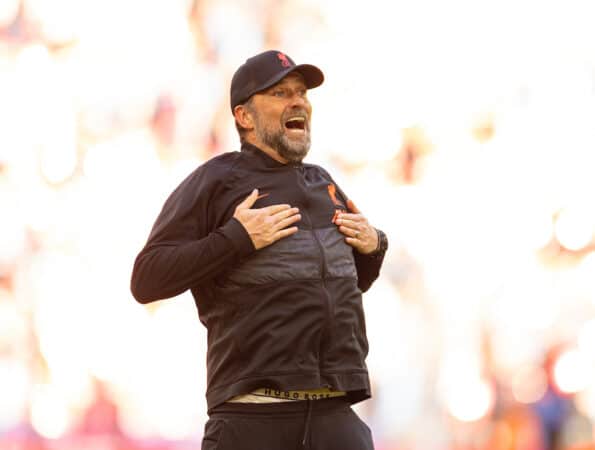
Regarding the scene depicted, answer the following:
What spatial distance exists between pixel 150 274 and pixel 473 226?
1.87 meters

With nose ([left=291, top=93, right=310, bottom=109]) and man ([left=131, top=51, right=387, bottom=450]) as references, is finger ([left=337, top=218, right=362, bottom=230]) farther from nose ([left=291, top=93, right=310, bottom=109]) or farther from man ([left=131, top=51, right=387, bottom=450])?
nose ([left=291, top=93, right=310, bottom=109])

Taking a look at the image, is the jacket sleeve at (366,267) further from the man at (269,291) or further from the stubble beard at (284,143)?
the stubble beard at (284,143)

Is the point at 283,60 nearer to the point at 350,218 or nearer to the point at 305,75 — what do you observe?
the point at 305,75

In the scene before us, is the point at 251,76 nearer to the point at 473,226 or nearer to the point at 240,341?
the point at 240,341

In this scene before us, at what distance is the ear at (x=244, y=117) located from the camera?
7.06 ft

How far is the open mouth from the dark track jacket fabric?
98 millimetres

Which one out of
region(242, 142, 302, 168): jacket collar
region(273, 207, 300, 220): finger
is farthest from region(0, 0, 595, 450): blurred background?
region(273, 207, 300, 220): finger

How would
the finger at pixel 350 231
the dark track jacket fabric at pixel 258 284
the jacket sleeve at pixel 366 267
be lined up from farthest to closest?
the jacket sleeve at pixel 366 267
the finger at pixel 350 231
the dark track jacket fabric at pixel 258 284

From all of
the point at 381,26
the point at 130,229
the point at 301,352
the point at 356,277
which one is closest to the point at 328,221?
the point at 356,277

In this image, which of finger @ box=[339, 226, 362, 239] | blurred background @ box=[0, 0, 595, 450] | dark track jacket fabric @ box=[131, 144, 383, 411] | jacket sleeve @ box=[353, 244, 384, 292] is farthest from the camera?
blurred background @ box=[0, 0, 595, 450]

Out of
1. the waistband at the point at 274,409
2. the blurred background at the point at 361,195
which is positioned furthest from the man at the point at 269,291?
the blurred background at the point at 361,195

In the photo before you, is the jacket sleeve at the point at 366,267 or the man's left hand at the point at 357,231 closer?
the man's left hand at the point at 357,231

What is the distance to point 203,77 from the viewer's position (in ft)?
11.7

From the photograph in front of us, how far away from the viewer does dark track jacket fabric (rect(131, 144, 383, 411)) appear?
1.94 m
